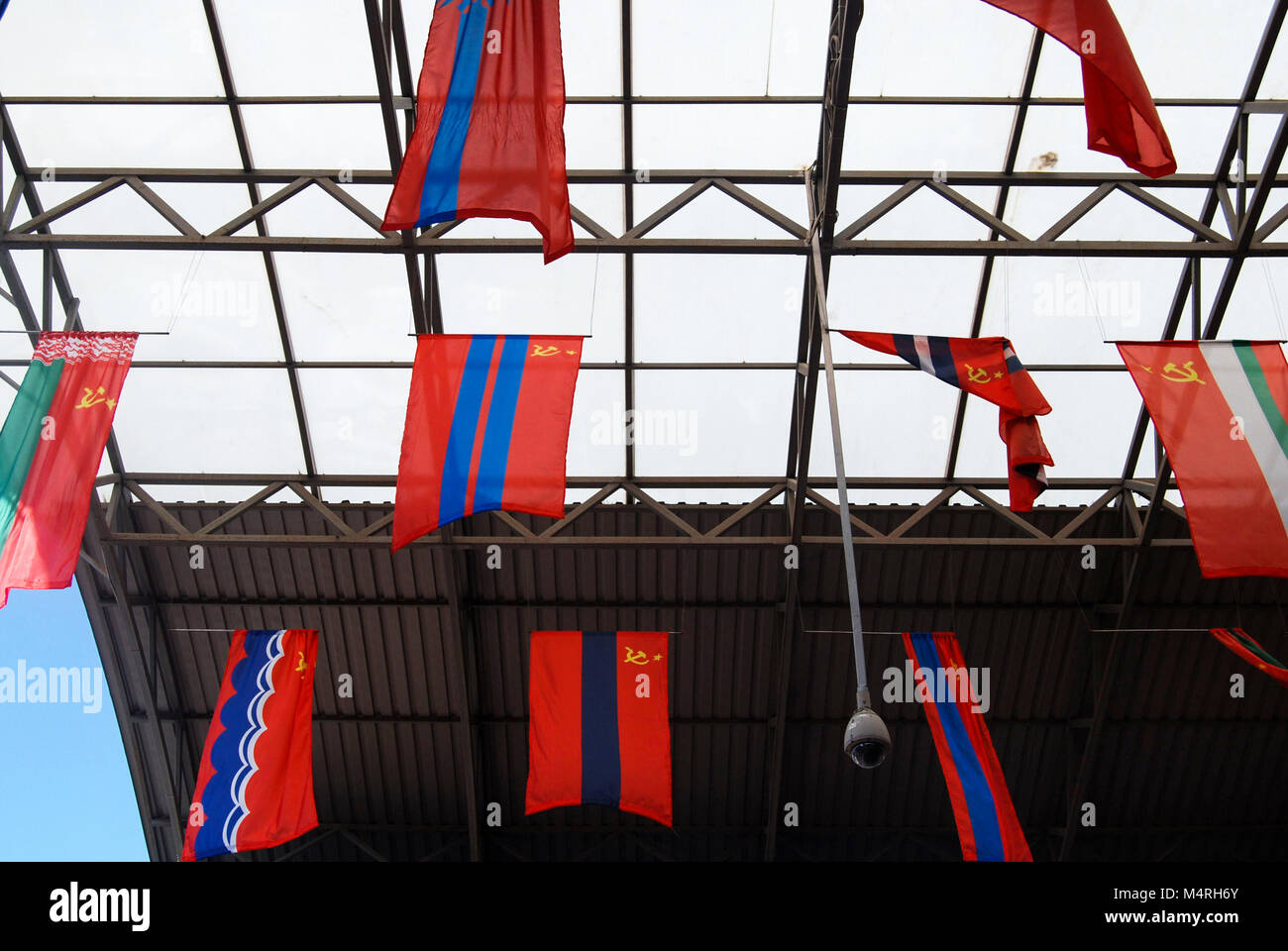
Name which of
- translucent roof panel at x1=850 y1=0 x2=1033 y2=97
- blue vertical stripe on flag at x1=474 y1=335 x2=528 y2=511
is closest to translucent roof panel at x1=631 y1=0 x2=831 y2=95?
translucent roof panel at x1=850 y1=0 x2=1033 y2=97

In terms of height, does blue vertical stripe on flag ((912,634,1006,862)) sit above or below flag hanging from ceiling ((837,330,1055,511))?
below

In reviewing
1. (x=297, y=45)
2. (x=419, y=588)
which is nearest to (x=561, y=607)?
(x=419, y=588)

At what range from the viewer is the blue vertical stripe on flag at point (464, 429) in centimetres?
976

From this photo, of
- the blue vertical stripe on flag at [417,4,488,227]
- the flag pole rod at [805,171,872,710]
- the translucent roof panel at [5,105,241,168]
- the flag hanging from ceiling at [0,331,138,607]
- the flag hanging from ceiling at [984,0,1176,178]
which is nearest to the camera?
the flag pole rod at [805,171,872,710]

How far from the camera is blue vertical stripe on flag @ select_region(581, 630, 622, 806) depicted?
1284 cm

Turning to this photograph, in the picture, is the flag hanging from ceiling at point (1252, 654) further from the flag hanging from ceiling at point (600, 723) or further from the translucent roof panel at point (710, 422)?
the flag hanging from ceiling at point (600, 723)

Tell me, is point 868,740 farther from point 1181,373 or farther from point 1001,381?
point 1181,373

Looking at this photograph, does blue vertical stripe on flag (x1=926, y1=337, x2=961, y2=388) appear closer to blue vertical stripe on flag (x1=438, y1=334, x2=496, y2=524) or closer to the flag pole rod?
the flag pole rod

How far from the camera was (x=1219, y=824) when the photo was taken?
17672 millimetres

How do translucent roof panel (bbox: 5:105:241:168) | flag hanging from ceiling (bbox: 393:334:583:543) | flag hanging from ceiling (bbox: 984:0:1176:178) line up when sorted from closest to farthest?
1. flag hanging from ceiling (bbox: 984:0:1176:178)
2. flag hanging from ceiling (bbox: 393:334:583:543)
3. translucent roof panel (bbox: 5:105:241:168)

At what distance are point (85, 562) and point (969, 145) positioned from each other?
14.1 metres

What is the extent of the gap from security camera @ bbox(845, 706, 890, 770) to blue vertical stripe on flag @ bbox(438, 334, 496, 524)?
4.28 metres

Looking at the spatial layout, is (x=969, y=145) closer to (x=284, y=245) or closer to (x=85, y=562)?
(x=284, y=245)

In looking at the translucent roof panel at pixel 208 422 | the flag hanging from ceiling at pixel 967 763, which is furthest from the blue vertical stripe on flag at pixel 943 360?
the translucent roof panel at pixel 208 422
